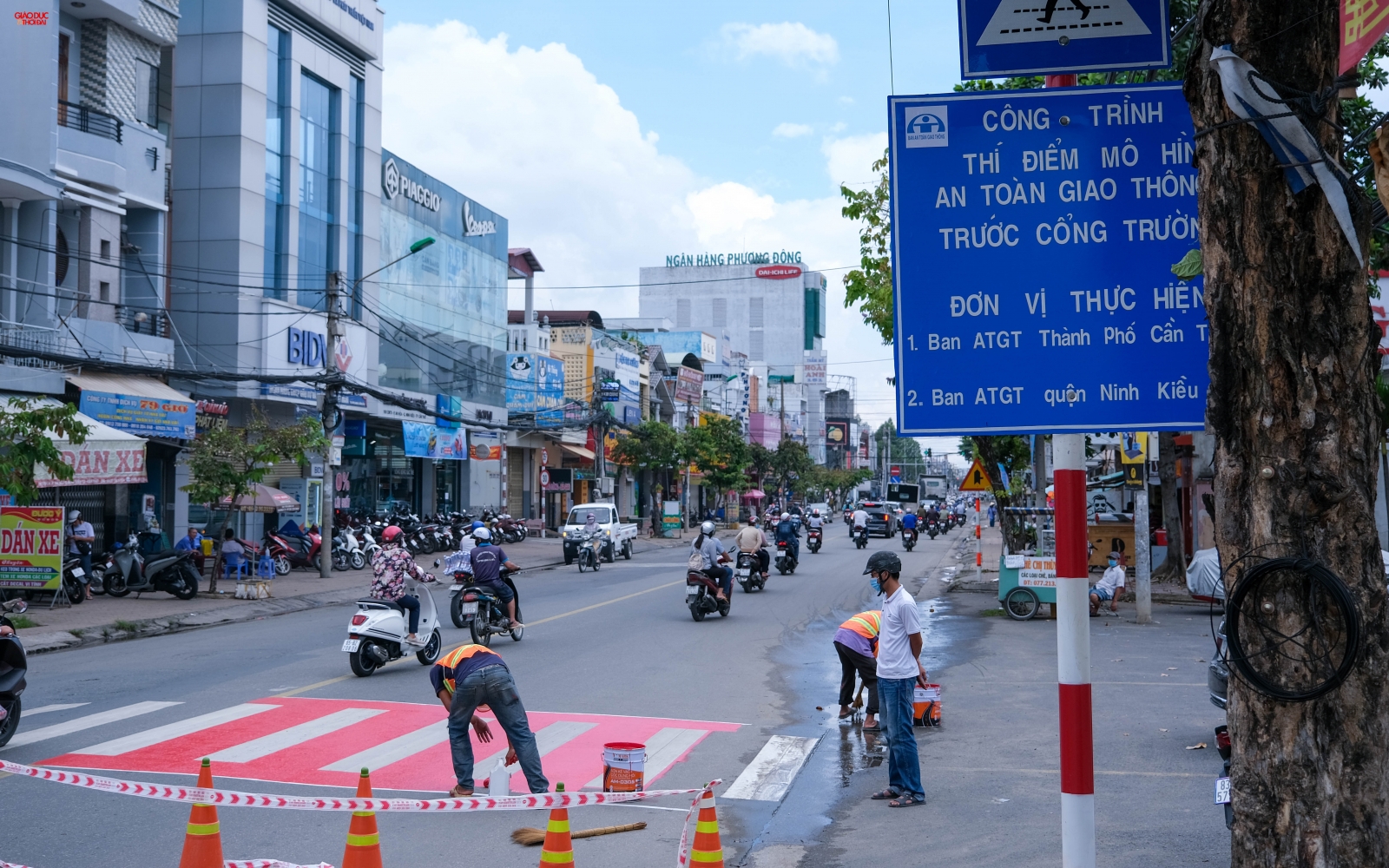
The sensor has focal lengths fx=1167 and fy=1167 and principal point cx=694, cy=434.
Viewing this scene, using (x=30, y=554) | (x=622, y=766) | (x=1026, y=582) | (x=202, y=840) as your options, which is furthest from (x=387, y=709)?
(x=1026, y=582)

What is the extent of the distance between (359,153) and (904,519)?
24408 mm

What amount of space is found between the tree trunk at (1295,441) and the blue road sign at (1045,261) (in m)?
0.34

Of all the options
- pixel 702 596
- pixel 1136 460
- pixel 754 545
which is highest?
pixel 1136 460

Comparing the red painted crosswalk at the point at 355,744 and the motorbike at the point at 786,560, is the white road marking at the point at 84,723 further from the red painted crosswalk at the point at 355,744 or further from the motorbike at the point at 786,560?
the motorbike at the point at 786,560

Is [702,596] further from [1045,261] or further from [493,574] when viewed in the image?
[1045,261]

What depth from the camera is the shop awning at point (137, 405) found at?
82.7 ft

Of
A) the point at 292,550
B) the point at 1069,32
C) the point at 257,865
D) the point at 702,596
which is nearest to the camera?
Answer: the point at 1069,32

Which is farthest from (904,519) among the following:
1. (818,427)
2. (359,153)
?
(818,427)

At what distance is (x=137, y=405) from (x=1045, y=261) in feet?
86.1

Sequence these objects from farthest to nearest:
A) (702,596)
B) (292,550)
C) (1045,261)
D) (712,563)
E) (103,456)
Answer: (292,550)
(103,456)
(712,563)
(702,596)
(1045,261)

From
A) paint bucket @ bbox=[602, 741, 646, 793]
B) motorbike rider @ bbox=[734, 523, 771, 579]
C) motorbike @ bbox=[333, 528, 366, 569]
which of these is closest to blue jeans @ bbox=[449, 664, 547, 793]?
paint bucket @ bbox=[602, 741, 646, 793]

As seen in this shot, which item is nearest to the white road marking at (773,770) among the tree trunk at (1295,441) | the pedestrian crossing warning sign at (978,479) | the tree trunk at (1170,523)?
the tree trunk at (1295,441)

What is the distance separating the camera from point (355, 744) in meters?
9.89

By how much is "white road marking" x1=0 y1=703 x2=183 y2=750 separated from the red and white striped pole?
29.6 ft
